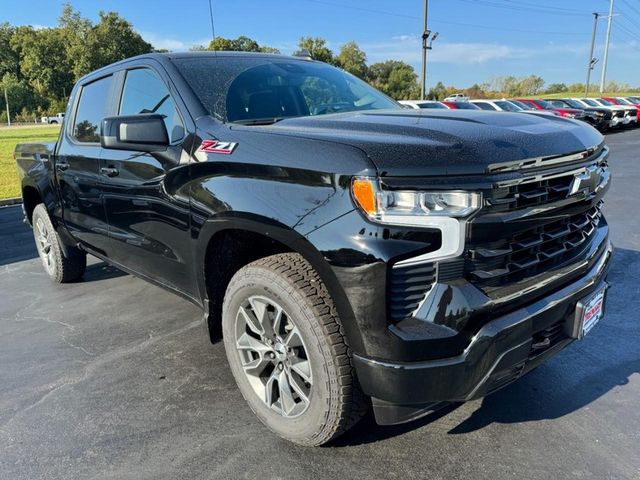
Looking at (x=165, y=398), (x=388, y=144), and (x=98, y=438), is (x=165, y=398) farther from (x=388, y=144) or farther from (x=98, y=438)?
(x=388, y=144)

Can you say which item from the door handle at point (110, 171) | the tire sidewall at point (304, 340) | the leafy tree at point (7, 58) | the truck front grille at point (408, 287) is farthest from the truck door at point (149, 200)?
the leafy tree at point (7, 58)

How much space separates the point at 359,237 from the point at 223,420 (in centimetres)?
142

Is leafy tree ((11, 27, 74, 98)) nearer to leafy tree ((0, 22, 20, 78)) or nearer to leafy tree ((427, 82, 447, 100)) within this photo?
leafy tree ((0, 22, 20, 78))

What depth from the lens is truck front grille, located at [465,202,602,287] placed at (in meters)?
1.92

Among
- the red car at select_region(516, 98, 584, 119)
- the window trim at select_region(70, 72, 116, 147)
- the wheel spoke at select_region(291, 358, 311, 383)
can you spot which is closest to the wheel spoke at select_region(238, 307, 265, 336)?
the wheel spoke at select_region(291, 358, 311, 383)

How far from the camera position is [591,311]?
2408mm

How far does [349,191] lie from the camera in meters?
1.92

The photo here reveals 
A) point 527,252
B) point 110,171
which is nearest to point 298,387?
point 527,252

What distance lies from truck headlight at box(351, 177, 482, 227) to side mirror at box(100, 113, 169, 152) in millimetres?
1355

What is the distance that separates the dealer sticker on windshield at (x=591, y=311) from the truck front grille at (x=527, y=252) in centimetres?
23

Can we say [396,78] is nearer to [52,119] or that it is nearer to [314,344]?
[52,119]

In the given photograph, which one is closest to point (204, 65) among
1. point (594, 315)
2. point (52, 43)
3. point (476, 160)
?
point (476, 160)

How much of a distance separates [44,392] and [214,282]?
131 centimetres

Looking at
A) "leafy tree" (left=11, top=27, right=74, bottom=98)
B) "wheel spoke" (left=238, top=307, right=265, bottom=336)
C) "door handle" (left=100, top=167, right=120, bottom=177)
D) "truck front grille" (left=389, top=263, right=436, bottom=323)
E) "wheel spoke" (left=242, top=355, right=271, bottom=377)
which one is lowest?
"wheel spoke" (left=242, top=355, right=271, bottom=377)
